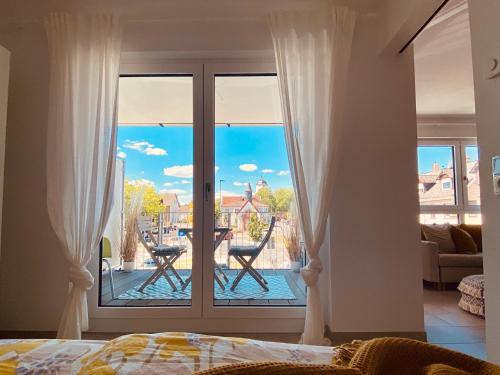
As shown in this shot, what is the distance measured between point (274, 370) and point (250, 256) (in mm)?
2013

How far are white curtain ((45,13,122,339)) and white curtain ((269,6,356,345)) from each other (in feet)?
4.29

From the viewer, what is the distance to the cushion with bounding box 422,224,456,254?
399 cm

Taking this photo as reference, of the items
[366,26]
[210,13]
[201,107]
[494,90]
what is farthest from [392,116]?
[210,13]

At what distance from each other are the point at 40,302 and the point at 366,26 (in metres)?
3.41

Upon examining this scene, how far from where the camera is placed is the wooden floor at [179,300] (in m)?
2.39

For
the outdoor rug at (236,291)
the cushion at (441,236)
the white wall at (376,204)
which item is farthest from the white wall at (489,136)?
the cushion at (441,236)

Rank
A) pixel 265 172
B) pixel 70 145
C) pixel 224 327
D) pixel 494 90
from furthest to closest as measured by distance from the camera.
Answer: pixel 265 172 < pixel 224 327 < pixel 70 145 < pixel 494 90

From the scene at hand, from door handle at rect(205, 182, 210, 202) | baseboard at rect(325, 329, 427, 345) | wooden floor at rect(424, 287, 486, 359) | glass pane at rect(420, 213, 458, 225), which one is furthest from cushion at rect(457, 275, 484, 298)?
door handle at rect(205, 182, 210, 202)

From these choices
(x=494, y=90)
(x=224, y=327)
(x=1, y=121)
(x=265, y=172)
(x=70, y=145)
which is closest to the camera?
(x=494, y=90)

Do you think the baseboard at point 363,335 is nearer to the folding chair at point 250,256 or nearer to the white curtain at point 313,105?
the white curtain at point 313,105

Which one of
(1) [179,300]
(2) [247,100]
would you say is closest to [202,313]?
(1) [179,300]

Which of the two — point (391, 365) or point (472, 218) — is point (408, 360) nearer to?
point (391, 365)

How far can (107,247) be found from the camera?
8.39ft

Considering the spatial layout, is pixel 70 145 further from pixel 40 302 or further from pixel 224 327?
pixel 224 327
